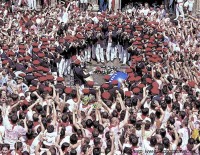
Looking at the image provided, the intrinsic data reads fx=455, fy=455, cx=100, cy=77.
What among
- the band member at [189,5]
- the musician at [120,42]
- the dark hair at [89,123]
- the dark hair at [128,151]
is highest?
the band member at [189,5]

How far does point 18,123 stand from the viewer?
34.0 feet

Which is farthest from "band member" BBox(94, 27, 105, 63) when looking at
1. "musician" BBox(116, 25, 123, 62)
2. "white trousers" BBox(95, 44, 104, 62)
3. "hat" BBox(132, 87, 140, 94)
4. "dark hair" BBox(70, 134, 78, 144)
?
"dark hair" BBox(70, 134, 78, 144)

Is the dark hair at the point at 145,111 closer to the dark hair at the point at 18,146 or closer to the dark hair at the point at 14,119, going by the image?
the dark hair at the point at 14,119

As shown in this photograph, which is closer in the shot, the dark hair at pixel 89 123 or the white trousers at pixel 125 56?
the dark hair at pixel 89 123

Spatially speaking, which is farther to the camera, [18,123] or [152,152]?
[18,123]

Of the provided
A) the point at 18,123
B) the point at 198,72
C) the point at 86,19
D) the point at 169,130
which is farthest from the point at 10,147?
the point at 86,19

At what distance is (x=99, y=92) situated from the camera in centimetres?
1275

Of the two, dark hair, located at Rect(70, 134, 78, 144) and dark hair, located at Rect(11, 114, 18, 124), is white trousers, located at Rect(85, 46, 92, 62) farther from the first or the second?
dark hair, located at Rect(70, 134, 78, 144)

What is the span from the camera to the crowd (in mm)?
9883

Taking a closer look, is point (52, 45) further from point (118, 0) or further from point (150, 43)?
point (118, 0)

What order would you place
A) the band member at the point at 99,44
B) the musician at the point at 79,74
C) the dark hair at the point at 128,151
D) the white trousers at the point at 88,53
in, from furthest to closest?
the white trousers at the point at 88,53, the band member at the point at 99,44, the musician at the point at 79,74, the dark hair at the point at 128,151

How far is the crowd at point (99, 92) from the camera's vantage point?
32.4 ft

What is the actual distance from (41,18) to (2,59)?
24.0 ft

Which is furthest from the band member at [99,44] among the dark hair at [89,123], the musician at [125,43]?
the dark hair at [89,123]
